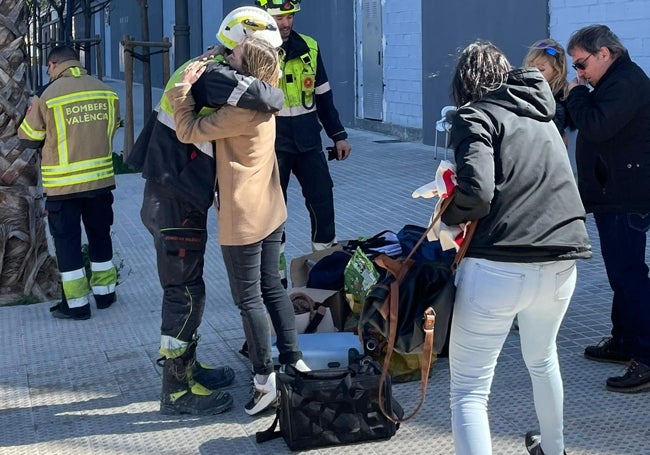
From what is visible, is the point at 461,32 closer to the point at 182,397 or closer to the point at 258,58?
the point at 258,58

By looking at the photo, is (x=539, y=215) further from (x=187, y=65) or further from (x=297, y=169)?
(x=297, y=169)

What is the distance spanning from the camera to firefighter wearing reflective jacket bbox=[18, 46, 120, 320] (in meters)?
6.04

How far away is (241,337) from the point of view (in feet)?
18.5

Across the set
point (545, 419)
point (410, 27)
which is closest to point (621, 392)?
point (545, 419)

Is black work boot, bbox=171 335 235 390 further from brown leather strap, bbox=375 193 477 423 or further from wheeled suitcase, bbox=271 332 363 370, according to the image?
brown leather strap, bbox=375 193 477 423

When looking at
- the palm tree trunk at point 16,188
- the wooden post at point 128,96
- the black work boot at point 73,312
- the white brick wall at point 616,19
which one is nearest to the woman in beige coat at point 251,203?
the black work boot at point 73,312

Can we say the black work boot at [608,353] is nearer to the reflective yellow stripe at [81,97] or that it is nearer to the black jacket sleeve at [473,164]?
the black jacket sleeve at [473,164]

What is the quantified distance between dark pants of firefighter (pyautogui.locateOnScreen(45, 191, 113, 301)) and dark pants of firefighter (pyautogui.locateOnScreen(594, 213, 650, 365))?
3.21 m

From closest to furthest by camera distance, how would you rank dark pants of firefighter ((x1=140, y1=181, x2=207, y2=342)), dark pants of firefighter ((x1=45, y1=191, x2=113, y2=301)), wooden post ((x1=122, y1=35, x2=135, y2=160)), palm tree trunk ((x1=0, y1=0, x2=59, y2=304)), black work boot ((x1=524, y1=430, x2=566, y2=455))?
black work boot ((x1=524, y1=430, x2=566, y2=455))
dark pants of firefighter ((x1=140, y1=181, x2=207, y2=342))
dark pants of firefighter ((x1=45, y1=191, x2=113, y2=301))
palm tree trunk ((x1=0, y1=0, x2=59, y2=304))
wooden post ((x1=122, y1=35, x2=135, y2=160))

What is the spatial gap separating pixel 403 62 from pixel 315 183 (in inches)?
370

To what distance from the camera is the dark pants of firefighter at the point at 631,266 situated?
455 cm

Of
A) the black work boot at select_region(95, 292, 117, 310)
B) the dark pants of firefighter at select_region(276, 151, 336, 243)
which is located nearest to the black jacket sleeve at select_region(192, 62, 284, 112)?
the dark pants of firefighter at select_region(276, 151, 336, 243)

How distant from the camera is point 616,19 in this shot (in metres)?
9.80

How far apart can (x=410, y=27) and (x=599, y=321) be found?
9589 mm
